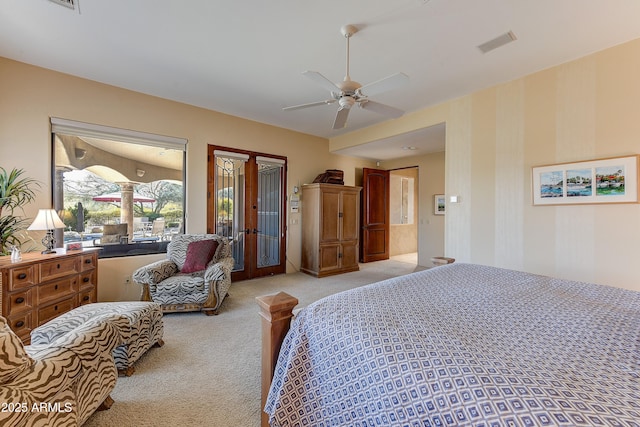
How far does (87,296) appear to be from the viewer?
298 cm

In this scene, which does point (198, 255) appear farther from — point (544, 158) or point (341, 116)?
point (544, 158)

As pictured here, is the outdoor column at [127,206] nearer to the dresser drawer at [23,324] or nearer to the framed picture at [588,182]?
the dresser drawer at [23,324]

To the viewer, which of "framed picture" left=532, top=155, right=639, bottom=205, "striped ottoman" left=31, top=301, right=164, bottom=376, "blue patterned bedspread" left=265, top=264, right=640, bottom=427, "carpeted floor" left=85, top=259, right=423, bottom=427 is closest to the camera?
"blue patterned bedspread" left=265, top=264, right=640, bottom=427

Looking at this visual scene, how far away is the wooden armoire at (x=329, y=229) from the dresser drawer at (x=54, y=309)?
3.47m

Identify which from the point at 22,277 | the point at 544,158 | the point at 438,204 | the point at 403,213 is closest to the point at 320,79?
the point at 544,158

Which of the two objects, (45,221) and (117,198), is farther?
(117,198)

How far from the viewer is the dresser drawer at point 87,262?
2900 mm

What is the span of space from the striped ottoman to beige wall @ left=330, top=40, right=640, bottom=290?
3811mm

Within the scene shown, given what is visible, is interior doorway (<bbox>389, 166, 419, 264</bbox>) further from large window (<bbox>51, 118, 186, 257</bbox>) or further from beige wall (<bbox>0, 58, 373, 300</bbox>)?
large window (<bbox>51, 118, 186, 257</bbox>)

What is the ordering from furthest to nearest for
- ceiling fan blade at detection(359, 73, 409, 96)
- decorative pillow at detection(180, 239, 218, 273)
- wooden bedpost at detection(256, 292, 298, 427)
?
decorative pillow at detection(180, 239, 218, 273), ceiling fan blade at detection(359, 73, 409, 96), wooden bedpost at detection(256, 292, 298, 427)

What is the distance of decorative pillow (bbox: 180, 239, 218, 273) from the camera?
3.44 meters

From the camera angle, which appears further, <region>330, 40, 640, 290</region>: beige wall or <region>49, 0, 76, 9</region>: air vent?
<region>330, 40, 640, 290</region>: beige wall

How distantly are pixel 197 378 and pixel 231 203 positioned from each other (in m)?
3.11

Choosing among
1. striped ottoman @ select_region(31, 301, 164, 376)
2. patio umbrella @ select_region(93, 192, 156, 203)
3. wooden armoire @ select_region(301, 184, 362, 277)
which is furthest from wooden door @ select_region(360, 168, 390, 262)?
Answer: striped ottoman @ select_region(31, 301, 164, 376)
